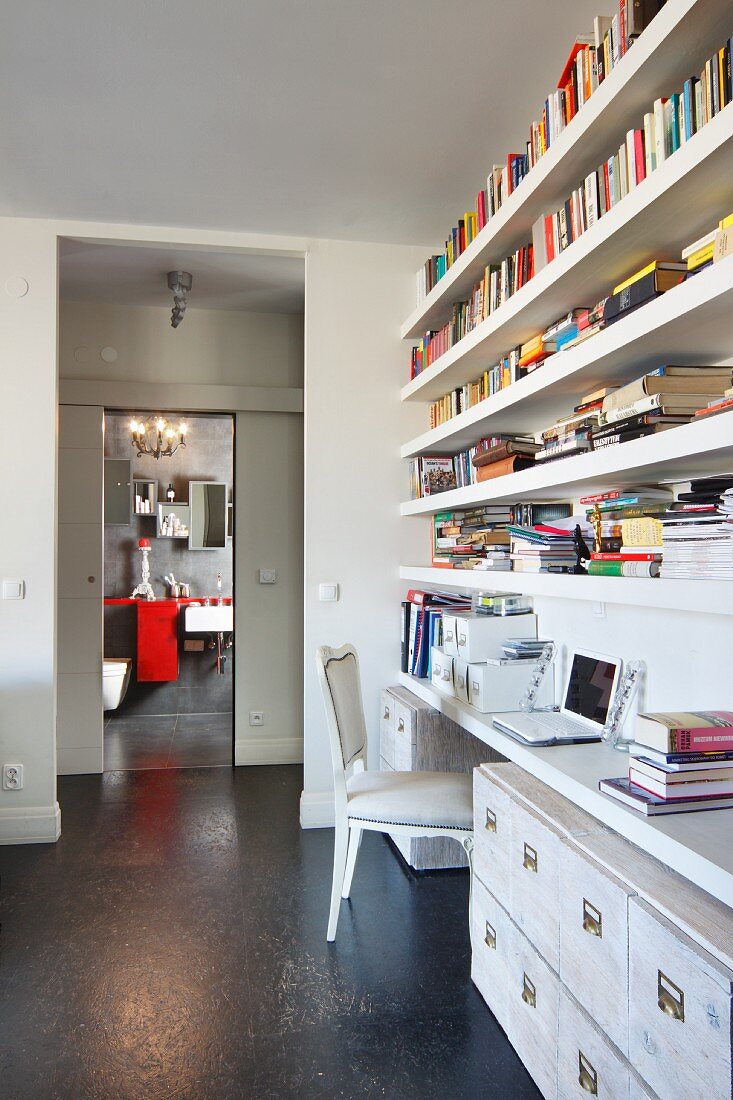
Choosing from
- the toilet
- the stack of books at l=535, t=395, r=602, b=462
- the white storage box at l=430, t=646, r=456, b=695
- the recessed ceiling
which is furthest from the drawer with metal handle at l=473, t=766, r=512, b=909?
the toilet

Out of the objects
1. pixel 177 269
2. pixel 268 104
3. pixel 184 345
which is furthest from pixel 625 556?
pixel 184 345

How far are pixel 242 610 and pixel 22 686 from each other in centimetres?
149

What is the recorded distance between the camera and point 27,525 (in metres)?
3.53

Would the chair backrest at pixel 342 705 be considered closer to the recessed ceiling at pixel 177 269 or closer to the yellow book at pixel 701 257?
the yellow book at pixel 701 257

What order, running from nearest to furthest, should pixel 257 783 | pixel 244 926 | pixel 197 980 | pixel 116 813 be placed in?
pixel 197 980 < pixel 244 926 < pixel 116 813 < pixel 257 783

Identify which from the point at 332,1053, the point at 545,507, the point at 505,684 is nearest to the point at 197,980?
the point at 332,1053

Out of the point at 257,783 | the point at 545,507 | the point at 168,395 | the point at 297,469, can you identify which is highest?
the point at 168,395

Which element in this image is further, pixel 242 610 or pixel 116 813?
pixel 242 610

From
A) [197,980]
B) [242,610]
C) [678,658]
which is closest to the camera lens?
[678,658]

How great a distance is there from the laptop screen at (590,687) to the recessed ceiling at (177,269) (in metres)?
2.57

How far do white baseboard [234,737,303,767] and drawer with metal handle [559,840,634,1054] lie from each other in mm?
3287

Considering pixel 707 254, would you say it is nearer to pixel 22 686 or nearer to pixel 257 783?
pixel 22 686

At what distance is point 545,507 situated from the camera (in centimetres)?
287

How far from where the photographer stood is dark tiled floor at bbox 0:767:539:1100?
1.88 meters
